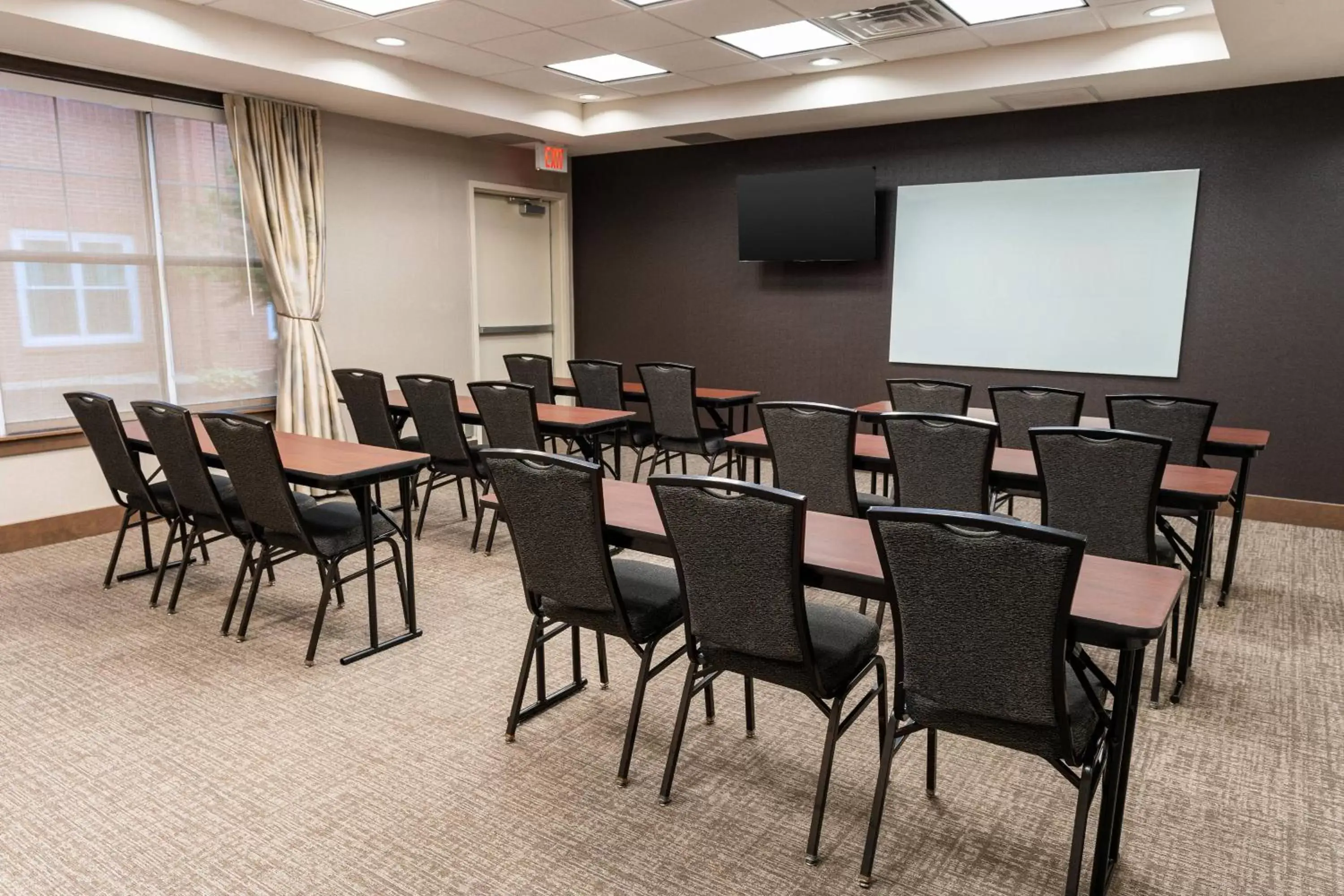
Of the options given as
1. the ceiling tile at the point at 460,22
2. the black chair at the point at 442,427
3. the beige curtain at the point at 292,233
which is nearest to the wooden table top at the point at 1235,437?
the black chair at the point at 442,427

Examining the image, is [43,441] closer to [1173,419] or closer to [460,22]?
[460,22]

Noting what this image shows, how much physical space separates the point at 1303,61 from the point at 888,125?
2569 mm

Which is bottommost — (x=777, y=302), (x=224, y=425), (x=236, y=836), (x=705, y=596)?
(x=236, y=836)

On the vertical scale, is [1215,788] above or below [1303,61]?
below

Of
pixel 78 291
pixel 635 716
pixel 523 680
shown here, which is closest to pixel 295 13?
pixel 78 291

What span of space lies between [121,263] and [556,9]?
9.40 feet

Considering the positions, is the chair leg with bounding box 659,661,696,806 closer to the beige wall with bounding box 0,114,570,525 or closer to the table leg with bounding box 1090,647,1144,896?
the table leg with bounding box 1090,647,1144,896

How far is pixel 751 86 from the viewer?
19.9 feet

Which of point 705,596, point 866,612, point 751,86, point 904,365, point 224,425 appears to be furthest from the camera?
point 904,365

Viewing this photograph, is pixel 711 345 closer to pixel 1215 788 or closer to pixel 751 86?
pixel 751 86

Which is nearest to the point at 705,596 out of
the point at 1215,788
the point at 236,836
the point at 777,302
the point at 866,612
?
the point at 236,836

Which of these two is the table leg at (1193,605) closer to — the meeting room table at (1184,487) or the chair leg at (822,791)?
the meeting room table at (1184,487)

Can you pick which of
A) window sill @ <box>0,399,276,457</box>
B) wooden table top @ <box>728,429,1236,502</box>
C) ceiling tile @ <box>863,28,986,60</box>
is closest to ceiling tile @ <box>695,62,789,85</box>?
ceiling tile @ <box>863,28,986,60</box>

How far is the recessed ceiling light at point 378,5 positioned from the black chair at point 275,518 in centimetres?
241
